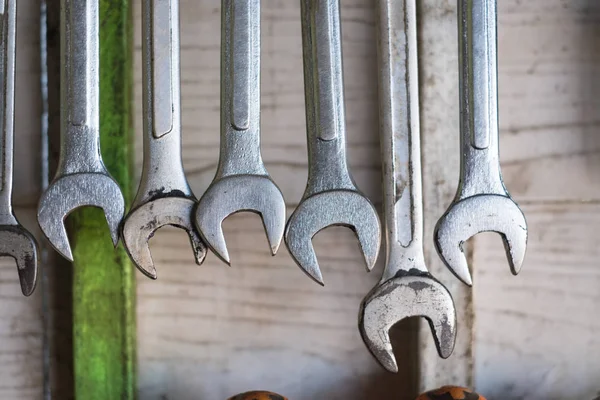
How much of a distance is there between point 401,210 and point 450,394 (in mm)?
233

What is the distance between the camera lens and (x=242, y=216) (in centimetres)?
88

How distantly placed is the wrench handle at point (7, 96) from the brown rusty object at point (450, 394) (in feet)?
1.84

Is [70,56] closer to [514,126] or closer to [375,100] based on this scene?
[375,100]

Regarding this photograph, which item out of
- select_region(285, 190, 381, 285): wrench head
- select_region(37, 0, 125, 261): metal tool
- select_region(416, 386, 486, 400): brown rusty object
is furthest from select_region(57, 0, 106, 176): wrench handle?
select_region(416, 386, 486, 400): brown rusty object

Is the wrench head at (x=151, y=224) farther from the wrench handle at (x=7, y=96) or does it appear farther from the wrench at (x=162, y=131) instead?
the wrench handle at (x=7, y=96)

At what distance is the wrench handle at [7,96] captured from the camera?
30.1 inches

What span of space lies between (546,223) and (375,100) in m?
0.30

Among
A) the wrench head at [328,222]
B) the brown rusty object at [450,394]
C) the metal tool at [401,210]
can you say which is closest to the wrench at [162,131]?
the wrench head at [328,222]

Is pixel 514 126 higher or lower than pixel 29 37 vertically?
lower

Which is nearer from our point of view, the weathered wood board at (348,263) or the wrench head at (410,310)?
the wrench head at (410,310)

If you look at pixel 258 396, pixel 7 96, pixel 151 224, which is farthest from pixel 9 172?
pixel 258 396

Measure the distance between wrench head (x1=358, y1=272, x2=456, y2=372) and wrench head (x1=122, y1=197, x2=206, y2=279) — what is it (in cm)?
21

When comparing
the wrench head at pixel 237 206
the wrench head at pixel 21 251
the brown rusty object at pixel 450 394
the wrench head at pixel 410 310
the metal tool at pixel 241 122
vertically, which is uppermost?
the metal tool at pixel 241 122

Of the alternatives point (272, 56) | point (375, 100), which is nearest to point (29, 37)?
point (272, 56)
